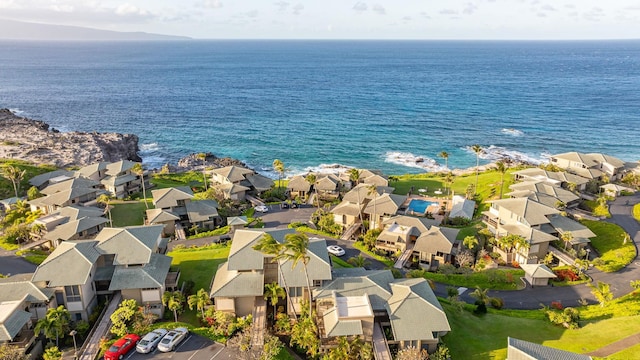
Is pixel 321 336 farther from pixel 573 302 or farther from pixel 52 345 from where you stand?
pixel 573 302

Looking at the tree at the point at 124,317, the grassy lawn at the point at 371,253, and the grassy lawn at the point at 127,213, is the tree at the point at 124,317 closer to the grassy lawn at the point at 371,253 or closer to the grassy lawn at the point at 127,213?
the grassy lawn at the point at 127,213

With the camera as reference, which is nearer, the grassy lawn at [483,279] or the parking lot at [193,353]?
the parking lot at [193,353]

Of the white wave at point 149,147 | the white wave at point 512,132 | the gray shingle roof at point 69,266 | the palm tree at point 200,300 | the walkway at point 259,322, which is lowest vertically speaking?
the white wave at point 149,147

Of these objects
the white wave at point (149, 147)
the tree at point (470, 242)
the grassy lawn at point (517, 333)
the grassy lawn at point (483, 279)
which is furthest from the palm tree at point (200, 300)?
the white wave at point (149, 147)

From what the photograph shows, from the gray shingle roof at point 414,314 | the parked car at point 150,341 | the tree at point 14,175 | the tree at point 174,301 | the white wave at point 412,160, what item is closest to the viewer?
the parked car at point 150,341

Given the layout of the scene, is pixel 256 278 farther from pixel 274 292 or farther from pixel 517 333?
pixel 517 333

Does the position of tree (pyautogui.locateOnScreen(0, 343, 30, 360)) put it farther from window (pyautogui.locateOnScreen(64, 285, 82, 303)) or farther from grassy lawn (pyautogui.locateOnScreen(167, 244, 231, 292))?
grassy lawn (pyautogui.locateOnScreen(167, 244, 231, 292))

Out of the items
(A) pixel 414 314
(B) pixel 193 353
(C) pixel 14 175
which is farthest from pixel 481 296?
(C) pixel 14 175
